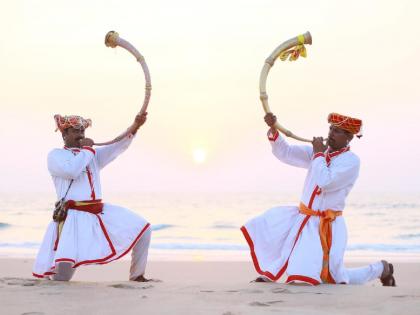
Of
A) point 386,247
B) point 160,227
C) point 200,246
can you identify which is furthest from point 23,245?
point 386,247

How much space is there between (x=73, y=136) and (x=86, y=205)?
645mm

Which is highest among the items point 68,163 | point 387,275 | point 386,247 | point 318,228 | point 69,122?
point 69,122

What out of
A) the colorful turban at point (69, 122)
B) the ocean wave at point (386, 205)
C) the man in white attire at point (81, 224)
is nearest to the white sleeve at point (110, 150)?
the man in white attire at point (81, 224)

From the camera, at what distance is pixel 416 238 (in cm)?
1894

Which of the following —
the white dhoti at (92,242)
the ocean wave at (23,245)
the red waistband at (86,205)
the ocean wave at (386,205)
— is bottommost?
the ocean wave at (386,205)

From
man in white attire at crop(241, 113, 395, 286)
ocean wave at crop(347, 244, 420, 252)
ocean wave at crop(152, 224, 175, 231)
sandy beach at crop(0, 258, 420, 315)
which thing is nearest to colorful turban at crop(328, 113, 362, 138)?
man in white attire at crop(241, 113, 395, 286)

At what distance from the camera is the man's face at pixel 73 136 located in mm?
6523

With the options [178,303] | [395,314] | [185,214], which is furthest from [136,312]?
[185,214]

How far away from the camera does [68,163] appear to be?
20.6 ft

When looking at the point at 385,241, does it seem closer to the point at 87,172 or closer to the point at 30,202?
the point at 87,172

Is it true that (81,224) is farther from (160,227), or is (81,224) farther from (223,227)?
(223,227)

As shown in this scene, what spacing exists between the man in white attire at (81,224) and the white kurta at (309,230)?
3.61 ft

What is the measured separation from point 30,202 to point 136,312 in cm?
3321

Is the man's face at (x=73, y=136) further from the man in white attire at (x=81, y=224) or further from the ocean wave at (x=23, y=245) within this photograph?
the ocean wave at (x=23, y=245)
